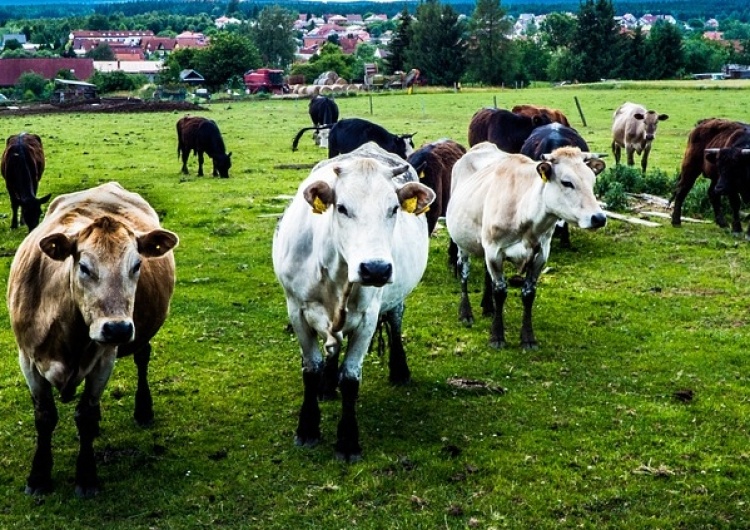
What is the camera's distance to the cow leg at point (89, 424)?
19.1ft

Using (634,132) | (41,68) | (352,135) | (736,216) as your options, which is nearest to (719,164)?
(736,216)

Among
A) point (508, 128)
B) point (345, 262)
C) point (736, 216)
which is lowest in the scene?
point (736, 216)

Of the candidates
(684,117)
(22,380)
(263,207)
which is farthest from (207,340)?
(684,117)

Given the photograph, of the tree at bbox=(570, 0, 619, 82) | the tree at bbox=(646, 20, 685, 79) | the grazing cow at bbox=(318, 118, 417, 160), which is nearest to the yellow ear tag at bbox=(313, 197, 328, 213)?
the grazing cow at bbox=(318, 118, 417, 160)

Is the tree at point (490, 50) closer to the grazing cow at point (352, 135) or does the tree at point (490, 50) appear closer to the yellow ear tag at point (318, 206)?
the grazing cow at point (352, 135)

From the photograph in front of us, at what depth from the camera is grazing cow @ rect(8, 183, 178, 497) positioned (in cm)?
532

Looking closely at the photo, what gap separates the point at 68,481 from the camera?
6070 millimetres

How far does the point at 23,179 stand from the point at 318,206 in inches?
430

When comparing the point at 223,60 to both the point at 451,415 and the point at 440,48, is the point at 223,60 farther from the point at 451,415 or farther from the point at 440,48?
the point at 451,415

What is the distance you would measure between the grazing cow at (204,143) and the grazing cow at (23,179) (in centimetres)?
670

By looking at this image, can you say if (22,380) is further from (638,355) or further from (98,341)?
(638,355)

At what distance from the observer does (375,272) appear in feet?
17.9

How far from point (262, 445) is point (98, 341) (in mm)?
1928

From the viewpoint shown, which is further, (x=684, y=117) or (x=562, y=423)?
(x=684, y=117)
